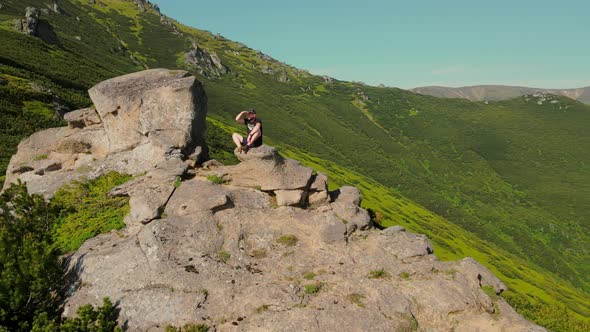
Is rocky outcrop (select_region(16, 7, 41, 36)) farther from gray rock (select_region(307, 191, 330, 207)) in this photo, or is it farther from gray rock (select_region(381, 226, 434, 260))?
gray rock (select_region(381, 226, 434, 260))

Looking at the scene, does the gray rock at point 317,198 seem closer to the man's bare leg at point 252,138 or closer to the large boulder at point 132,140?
the man's bare leg at point 252,138

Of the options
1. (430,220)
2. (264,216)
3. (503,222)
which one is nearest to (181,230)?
(264,216)

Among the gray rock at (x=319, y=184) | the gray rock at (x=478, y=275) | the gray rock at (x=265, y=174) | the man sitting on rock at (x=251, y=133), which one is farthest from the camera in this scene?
the gray rock at (x=319, y=184)

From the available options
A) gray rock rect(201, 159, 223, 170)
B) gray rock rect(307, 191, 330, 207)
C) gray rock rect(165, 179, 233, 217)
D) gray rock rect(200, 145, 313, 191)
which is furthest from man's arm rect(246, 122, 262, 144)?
gray rock rect(307, 191, 330, 207)

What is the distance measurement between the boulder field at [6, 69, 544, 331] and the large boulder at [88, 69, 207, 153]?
0.09 meters

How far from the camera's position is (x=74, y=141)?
3005 cm

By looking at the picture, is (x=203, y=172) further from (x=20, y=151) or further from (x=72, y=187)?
(x=20, y=151)

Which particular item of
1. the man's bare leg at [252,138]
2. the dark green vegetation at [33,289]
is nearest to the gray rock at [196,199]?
the man's bare leg at [252,138]

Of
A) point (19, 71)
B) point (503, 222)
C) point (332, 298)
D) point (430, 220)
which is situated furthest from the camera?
point (503, 222)

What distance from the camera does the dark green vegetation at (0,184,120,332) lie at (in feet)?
49.5

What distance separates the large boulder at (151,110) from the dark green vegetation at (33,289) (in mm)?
10586

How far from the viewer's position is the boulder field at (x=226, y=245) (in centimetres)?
1820

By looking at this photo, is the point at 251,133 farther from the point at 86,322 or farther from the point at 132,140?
the point at 86,322

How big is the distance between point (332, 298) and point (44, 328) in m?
13.3
